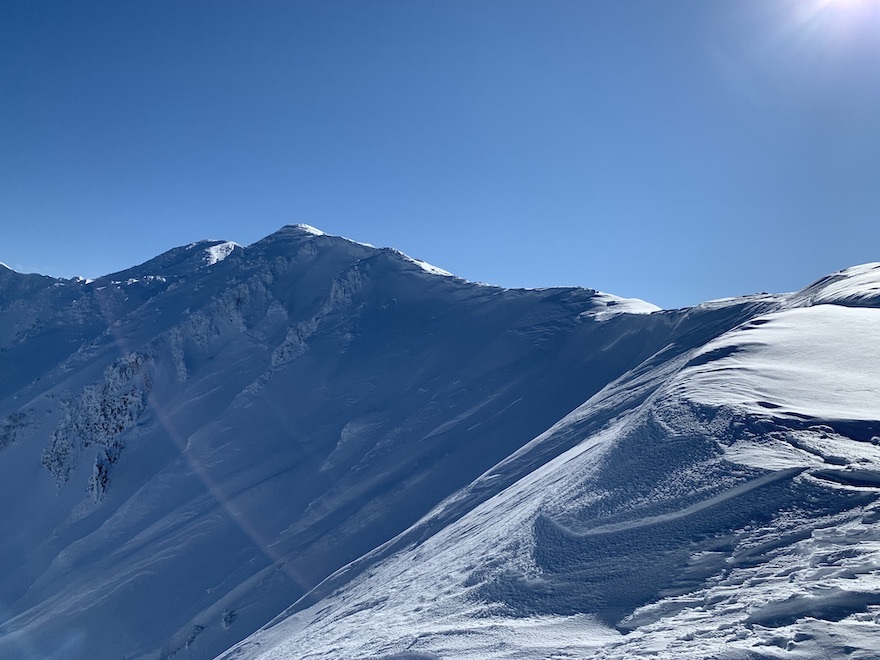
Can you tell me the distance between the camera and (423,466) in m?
34.8

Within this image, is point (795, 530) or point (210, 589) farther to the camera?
point (210, 589)

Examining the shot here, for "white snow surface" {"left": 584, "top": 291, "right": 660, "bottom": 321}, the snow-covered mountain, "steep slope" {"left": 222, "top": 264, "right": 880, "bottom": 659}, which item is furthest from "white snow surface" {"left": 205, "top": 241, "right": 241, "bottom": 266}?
"steep slope" {"left": 222, "top": 264, "right": 880, "bottom": 659}

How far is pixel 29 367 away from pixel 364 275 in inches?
1806

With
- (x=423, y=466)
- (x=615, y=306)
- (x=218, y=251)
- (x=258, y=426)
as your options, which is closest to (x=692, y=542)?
(x=423, y=466)

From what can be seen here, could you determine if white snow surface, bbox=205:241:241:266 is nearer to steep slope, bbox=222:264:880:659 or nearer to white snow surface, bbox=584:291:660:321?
white snow surface, bbox=584:291:660:321

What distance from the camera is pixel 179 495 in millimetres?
43406

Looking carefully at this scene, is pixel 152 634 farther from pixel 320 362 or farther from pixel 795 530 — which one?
pixel 795 530

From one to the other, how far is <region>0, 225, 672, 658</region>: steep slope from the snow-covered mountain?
0.24m

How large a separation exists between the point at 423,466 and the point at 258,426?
18.9 meters

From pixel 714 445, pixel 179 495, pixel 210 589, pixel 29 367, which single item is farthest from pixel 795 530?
pixel 29 367

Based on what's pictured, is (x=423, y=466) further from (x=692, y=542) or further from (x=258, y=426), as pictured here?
(x=692, y=542)

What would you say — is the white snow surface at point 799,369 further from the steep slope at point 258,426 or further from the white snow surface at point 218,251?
the white snow surface at point 218,251

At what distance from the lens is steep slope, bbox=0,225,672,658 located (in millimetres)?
33094

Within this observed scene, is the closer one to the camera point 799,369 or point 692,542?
point 692,542
